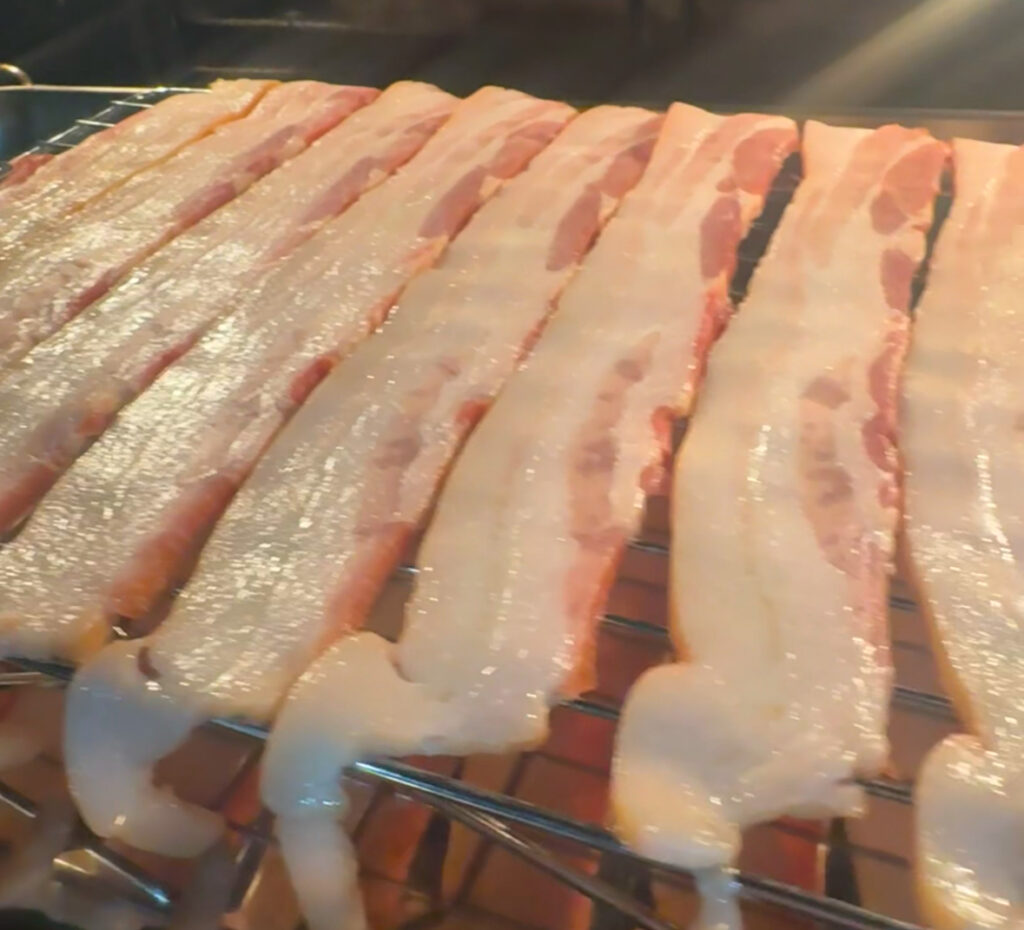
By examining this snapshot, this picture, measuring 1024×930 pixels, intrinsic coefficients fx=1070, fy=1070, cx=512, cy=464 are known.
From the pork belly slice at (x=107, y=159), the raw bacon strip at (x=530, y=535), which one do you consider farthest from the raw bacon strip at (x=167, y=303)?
the raw bacon strip at (x=530, y=535)

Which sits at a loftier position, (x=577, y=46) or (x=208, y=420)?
(x=577, y=46)

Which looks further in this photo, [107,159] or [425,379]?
[107,159]

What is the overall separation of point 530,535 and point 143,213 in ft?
2.75

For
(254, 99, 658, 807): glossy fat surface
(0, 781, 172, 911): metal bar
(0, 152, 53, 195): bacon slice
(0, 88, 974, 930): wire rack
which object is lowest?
(0, 781, 172, 911): metal bar

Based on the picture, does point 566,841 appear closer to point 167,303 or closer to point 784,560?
point 784,560

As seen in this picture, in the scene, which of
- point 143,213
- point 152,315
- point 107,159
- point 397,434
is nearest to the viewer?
point 397,434

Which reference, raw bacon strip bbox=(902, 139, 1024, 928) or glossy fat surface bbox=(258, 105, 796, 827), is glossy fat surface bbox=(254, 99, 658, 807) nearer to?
glossy fat surface bbox=(258, 105, 796, 827)

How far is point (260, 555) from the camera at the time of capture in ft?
2.86

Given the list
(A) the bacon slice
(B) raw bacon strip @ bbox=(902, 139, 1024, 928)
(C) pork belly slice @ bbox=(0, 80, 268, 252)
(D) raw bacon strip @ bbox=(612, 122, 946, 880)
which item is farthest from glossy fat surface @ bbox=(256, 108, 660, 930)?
(A) the bacon slice

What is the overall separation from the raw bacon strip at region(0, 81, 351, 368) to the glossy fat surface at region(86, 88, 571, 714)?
0.67 feet

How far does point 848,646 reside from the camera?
0.75 meters

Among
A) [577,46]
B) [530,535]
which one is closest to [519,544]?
[530,535]

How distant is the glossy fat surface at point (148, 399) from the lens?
2.86 ft

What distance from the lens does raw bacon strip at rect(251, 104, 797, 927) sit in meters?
0.73
